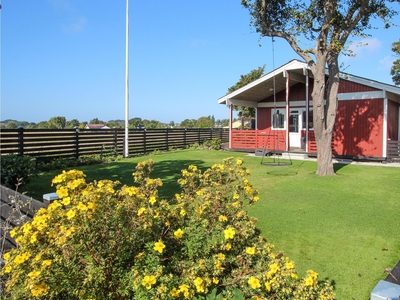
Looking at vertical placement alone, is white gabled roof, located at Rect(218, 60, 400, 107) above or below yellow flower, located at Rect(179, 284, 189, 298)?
above

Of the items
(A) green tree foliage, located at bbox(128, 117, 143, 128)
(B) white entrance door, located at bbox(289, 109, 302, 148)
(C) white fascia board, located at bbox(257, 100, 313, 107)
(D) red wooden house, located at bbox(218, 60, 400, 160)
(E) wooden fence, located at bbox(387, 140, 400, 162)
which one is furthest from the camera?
(A) green tree foliage, located at bbox(128, 117, 143, 128)

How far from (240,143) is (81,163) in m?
8.44

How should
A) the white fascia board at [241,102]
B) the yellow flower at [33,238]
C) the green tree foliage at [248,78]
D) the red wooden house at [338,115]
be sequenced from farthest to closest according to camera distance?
the green tree foliage at [248,78], the white fascia board at [241,102], the red wooden house at [338,115], the yellow flower at [33,238]

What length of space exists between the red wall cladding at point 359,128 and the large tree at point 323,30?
14.3 feet

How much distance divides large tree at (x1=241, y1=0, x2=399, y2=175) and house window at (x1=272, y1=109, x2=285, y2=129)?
23.1ft

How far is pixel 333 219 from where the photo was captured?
196 inches

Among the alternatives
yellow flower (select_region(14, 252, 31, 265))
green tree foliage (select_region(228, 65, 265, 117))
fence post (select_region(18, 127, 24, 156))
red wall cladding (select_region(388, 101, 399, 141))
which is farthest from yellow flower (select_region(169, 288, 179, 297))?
green tree foliage (select_region(228, 65, 265, 117))

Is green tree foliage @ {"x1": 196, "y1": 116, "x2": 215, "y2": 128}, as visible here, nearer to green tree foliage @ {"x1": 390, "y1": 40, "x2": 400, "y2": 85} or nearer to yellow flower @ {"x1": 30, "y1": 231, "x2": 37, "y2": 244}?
green tree foliage @ {"x1": 390, "y1": 40, "x2": 400, "y2": 85}

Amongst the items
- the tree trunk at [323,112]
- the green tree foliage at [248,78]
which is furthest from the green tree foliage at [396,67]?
the tree trunk at [323,112]

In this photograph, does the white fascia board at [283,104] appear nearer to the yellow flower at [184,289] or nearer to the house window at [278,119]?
the house window at [278,119]

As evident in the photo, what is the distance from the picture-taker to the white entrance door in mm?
15991

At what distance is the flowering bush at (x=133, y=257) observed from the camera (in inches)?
69.8

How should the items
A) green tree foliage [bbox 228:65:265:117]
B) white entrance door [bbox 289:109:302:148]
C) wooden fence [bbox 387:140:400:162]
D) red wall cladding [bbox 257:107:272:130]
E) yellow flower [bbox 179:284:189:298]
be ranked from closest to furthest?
yellow flower [bbox 179:284:189:298]
wooden fence [bbox 387:140:400:162]
white entrance door [bbox 289:109:302:148]
red wall cladding [bbox 257:107:272:130]
green tree foliage [bbox 228:65:265:117]

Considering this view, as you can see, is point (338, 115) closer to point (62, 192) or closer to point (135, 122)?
point (62, 192)
